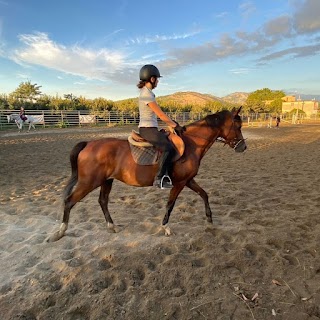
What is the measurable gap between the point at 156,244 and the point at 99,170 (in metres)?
1.45

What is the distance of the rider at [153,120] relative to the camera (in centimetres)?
407

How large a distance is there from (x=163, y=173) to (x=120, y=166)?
0.71m

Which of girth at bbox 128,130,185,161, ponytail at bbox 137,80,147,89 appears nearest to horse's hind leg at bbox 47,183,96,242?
girth at bbox 128,130,185,161

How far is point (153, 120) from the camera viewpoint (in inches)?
165

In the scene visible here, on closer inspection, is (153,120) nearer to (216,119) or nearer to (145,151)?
(145,151)

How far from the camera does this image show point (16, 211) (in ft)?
17.5

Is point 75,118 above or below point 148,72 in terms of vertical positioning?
below

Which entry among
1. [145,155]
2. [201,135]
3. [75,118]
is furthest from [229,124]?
[75,118]

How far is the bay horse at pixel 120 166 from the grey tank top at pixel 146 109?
53 cm

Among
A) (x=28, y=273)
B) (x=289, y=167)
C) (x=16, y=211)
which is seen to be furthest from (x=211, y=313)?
(x=289, y=167)

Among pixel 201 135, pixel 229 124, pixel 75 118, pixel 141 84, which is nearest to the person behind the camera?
pixel 141 84

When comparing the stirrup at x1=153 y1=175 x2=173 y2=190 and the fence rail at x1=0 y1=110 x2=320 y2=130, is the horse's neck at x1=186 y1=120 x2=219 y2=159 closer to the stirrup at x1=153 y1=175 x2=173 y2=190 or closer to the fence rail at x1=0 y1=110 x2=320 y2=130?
the stirrup at x1=153 y1=175 x2=173 y2=190

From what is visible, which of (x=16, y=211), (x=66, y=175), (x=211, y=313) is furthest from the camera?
(x=66, y=175)

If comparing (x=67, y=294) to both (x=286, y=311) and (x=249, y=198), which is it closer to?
(x=286, y=311)
